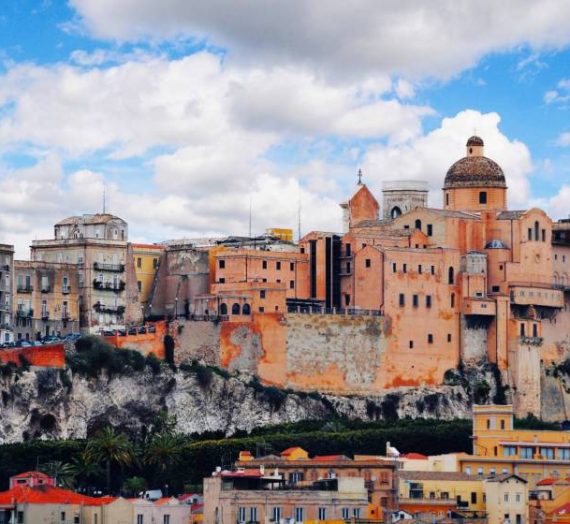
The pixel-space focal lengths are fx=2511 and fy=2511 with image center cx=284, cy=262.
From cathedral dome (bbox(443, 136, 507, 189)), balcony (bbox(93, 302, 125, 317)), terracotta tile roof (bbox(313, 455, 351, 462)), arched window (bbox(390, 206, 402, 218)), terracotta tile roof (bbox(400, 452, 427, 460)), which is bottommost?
terracotta tile roof (bbox(313, 455, 351, 462))

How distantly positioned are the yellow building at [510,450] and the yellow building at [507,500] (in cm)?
436

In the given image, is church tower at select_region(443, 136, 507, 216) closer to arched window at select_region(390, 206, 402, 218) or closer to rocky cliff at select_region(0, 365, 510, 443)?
arched window at select_region(390, 206, 402, 218)

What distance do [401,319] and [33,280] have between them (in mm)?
18933

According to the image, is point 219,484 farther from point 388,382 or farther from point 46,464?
point 388,382

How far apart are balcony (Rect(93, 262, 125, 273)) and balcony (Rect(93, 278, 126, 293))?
2.02 ft

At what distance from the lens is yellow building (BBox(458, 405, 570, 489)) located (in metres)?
111

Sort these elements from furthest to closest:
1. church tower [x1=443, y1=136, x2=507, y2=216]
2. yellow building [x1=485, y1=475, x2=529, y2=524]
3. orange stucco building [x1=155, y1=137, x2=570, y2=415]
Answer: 1. church tower [x1=443, y1=136, x2=507, y2=216]
2. orange stucco building [x1=155, y1=137, x2=570, y2=415]
3. yellow building [x1=485, y1=475, x2=529, y2=524]

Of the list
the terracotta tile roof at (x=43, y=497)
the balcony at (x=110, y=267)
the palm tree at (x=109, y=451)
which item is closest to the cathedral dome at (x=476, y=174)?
the balcony at (x=110, y=267)

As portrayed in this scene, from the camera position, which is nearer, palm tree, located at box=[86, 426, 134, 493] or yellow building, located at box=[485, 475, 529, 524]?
yellow building, located at box=[485, 475, 529, 524]

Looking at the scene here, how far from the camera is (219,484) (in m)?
101

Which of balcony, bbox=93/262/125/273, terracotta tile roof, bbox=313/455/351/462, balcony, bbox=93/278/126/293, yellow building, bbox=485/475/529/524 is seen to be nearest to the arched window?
balcony, bbox=93/262/125/273

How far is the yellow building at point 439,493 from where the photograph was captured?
10269 centimetres

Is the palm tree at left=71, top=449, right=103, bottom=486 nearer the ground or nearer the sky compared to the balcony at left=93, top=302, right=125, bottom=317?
nearer the ground

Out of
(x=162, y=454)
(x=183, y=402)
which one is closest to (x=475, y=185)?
(x=183, y=402)
